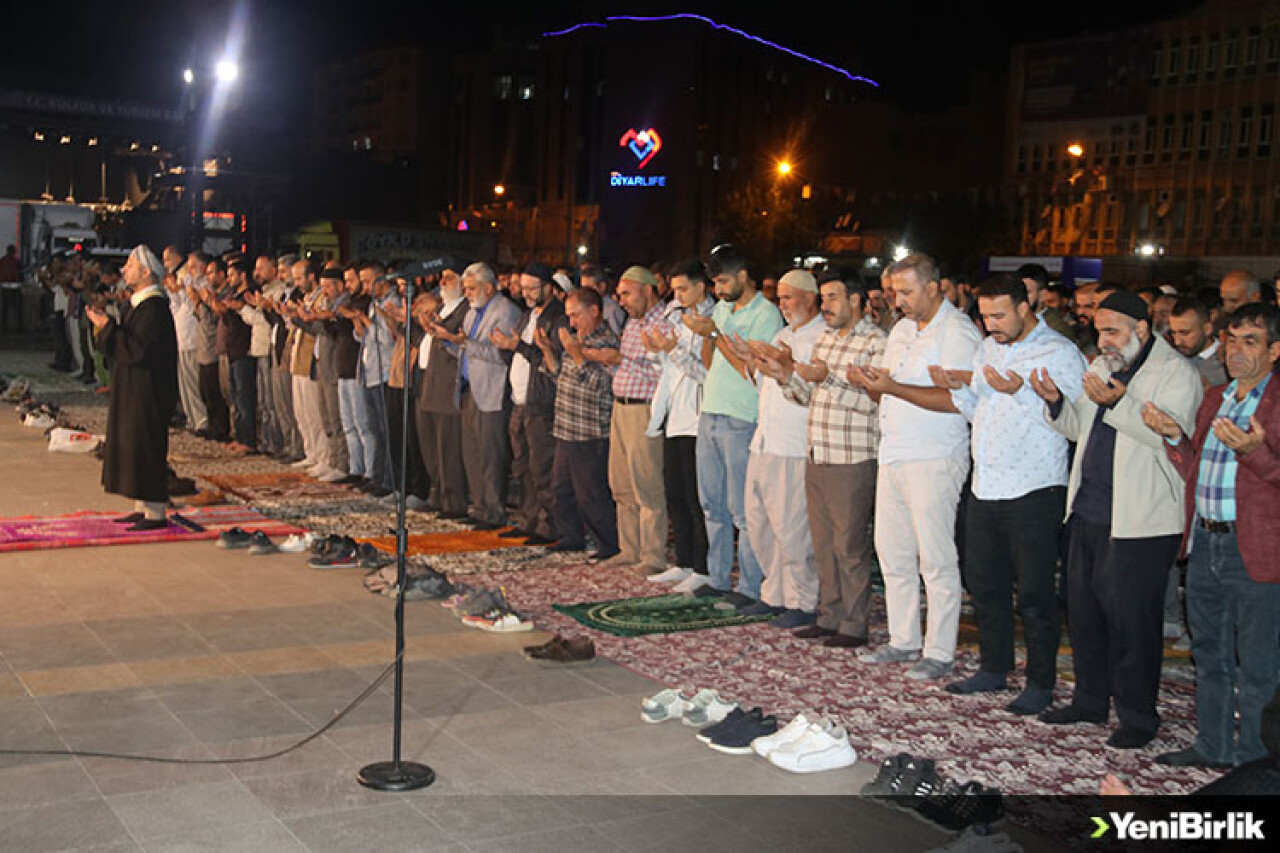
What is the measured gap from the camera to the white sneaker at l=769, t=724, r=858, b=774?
5.33 metres

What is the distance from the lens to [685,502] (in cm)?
880

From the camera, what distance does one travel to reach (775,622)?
775cm

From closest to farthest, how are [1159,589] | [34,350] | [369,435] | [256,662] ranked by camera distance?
[1159,589]
[256,662]
[369,435]
[34,350]

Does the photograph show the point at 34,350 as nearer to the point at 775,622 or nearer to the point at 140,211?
the point at 140,211

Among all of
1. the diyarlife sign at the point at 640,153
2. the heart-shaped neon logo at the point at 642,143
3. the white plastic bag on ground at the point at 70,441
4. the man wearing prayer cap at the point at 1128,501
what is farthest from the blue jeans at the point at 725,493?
the heart-shaped neon logo at the point at 642,143

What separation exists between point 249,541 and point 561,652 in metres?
3.58

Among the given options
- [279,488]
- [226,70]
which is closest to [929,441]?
[279,488]

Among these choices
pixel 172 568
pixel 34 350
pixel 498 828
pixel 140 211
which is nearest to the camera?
pixel 498 828

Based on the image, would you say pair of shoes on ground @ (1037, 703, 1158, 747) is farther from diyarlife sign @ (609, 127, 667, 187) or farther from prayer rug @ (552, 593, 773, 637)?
diyarlife sign @ (609, 127, 667, 187)

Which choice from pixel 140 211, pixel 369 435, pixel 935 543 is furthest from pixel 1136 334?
pixel 140 211

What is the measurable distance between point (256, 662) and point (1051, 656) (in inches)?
145

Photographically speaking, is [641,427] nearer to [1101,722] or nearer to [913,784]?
[1101,722]

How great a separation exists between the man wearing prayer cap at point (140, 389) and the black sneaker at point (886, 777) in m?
6.39

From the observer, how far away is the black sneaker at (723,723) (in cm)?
564
